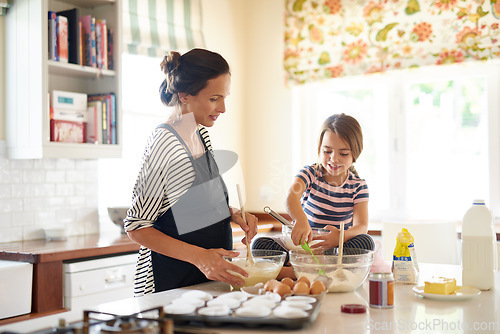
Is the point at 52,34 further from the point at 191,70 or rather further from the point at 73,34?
the point at 191,70

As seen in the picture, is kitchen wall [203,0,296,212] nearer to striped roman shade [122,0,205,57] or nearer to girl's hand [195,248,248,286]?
striped roman shade [122,0,205,57]

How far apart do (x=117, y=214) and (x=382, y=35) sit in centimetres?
237

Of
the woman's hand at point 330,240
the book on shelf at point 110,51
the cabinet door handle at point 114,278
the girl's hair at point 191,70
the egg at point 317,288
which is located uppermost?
the book on shelf at point 110,51

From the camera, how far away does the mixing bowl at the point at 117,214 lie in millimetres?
3440

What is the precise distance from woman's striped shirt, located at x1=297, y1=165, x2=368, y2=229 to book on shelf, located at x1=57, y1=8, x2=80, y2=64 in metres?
1.52

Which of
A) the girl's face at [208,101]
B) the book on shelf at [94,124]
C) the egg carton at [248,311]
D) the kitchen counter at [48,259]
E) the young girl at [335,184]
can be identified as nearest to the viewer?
the egg carton at [248,311]

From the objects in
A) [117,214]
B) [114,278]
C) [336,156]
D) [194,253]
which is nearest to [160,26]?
[117,214]

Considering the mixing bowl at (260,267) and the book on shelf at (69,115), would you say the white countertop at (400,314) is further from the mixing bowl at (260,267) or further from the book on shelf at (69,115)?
the book on shelf at (69,115)

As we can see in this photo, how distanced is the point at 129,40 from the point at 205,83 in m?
2.11

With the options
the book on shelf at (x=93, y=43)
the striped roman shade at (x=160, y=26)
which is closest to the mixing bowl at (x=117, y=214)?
the book on shelf at (x=93, y=43)

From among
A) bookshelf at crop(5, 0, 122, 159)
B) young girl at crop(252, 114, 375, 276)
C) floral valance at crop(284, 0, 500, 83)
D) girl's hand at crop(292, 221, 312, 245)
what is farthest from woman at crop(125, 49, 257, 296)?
floral valance at crop(284, 0, 500, 83)

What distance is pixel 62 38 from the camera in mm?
3070

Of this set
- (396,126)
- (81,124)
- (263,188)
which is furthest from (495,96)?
(81,124)

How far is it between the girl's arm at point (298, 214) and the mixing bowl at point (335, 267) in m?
0.14
